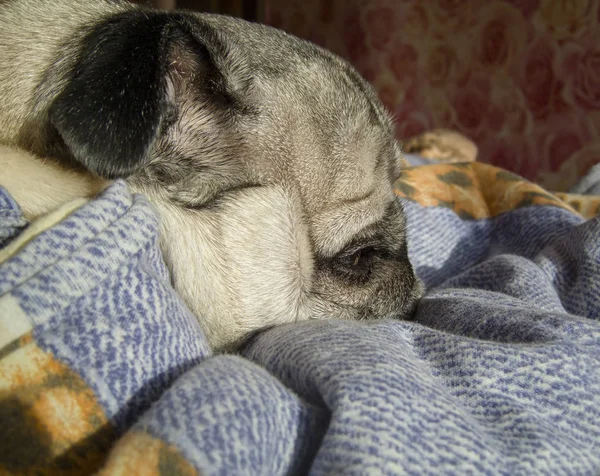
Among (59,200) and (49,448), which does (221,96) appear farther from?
(49,448)

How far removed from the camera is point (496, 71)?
13.5 ft

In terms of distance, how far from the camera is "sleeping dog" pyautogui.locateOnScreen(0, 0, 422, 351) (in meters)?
0.86

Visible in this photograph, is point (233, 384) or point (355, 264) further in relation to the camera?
point (355, 264)

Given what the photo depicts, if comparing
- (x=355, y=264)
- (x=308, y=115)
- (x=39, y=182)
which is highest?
(x=308, y=115)

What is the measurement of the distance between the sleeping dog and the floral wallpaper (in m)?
3.11

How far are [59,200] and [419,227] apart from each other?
1.10 metres

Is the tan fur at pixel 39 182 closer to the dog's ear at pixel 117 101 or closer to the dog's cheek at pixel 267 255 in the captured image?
the dog's ear at pixel 117 101

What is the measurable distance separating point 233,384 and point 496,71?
161 inches

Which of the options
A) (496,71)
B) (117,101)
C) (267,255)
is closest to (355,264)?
(267,255)

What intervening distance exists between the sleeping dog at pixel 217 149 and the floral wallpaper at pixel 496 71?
10.2ft

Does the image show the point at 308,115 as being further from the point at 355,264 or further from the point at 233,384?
the point at 233,384

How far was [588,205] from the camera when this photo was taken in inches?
77.9

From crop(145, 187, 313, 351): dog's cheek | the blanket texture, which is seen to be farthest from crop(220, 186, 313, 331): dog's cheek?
the blanket texture

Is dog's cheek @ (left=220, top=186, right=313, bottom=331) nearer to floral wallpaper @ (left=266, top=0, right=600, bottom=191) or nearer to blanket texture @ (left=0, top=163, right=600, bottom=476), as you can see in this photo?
blanket texture @ (left=0, top=163, right=600, bottom=476)
